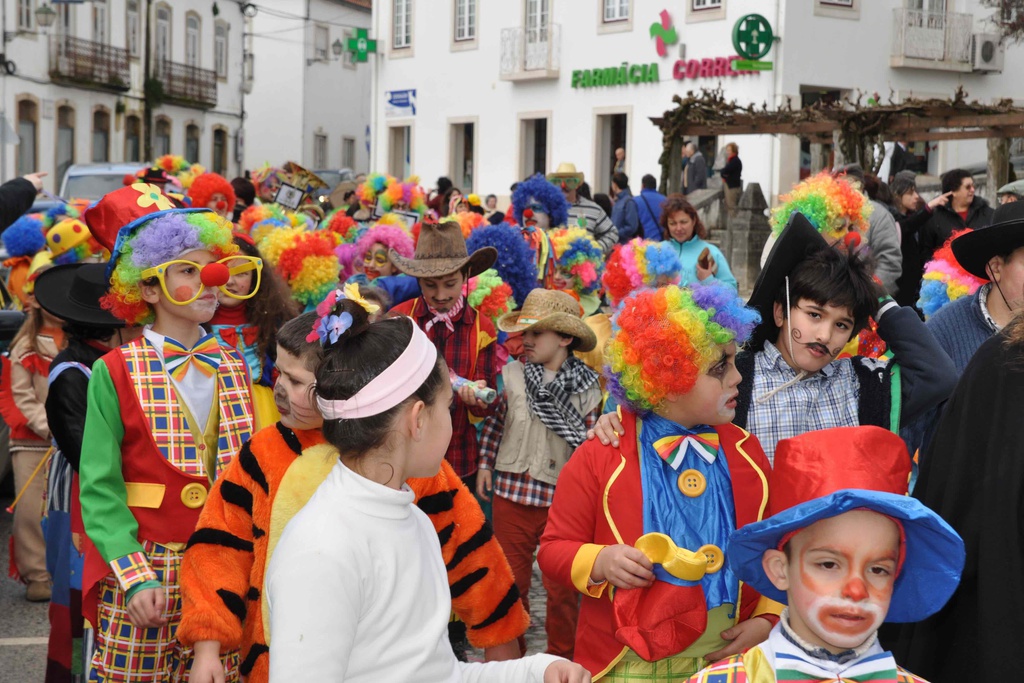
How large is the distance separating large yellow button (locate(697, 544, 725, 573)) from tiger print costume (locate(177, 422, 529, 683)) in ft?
1.69

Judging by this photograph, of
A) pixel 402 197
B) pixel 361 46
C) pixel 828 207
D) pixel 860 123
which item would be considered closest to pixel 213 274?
pixel 828 207

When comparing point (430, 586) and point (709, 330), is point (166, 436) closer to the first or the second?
point (430, 586)

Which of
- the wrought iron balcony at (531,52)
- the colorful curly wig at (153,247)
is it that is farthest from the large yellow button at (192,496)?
the wrought iron balcony at (531,52)

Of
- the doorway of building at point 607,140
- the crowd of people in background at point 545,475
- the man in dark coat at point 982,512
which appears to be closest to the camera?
the crowd of people in background at point 545,475

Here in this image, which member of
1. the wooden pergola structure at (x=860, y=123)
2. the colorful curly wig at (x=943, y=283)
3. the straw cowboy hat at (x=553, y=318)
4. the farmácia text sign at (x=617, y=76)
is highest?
the farmácia text sign at (x=617, y=76)

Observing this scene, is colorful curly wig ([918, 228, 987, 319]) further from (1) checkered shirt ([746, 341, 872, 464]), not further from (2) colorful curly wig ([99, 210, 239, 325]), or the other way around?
(2) colorful curly wig ([99, 210, 239, 325])

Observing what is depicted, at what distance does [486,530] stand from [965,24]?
2985cm

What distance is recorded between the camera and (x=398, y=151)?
133 feet

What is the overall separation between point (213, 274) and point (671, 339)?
1.57m

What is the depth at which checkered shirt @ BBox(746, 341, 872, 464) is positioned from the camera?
4039mm

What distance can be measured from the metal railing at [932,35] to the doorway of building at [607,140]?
23.3 ft

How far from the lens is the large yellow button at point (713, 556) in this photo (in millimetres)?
3379

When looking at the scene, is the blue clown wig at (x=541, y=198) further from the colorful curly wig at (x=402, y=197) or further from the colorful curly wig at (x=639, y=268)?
the colorful curly wig at (x=639, y=268)

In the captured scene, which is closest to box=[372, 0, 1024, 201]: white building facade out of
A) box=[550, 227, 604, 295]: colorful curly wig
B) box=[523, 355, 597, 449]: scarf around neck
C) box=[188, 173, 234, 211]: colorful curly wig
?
box=[550, 227, 604, 295]: colorful curly wig
